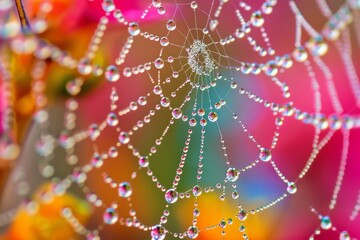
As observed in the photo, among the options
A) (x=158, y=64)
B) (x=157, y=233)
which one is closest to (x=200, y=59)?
(x=158, y=64)

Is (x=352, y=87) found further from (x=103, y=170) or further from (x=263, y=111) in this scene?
(x=103, y=170)

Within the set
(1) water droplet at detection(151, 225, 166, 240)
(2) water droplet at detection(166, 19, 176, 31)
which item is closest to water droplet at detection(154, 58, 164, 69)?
(2) water droplet at detection(166, 19, 176, 31)

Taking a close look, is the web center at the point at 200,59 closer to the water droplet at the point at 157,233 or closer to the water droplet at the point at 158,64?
the water droplet at the point at 158,64

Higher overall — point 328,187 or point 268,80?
point 268,80

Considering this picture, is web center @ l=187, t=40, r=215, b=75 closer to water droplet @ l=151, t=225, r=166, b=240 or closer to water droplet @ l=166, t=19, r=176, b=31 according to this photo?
water droplet @ l=166, t=19, r=176, b=31

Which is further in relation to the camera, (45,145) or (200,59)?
(200,59)

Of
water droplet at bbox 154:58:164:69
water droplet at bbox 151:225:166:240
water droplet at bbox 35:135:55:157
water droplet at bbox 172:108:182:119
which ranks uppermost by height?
water droplet at bbox 154:58:164:69

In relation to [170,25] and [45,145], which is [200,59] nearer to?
[170,25]

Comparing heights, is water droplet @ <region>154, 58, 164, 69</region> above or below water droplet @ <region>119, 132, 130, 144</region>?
above

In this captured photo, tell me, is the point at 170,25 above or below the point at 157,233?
above

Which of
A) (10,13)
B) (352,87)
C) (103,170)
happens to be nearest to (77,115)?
(103,170)

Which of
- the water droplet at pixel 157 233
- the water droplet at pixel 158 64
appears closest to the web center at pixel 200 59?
the water droplet at pixel 158 64
